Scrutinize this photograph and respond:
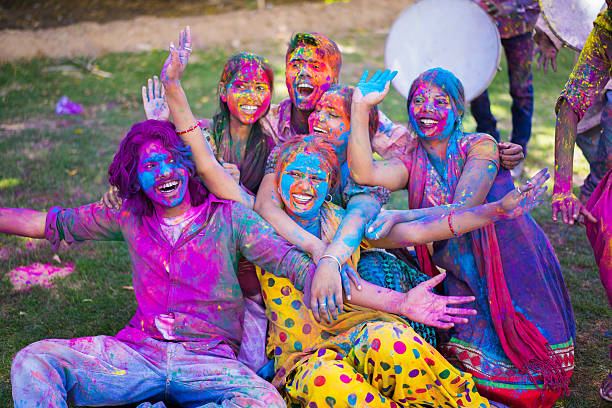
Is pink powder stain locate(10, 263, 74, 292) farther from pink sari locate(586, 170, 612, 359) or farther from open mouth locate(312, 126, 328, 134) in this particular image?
pink sari locate(586, 170, 612, 359)

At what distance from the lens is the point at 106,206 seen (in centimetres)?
302

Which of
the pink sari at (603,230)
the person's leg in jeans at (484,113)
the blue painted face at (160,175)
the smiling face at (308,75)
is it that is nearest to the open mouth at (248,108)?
the smiling face at (308,75)

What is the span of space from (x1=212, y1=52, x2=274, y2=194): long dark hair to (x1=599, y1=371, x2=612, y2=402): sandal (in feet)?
6.67

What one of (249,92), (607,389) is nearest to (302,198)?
(249,92)

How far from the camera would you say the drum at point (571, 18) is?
4.18m

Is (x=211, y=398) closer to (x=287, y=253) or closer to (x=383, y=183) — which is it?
(x=287, y=253)

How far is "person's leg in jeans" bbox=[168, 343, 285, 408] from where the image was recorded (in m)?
2.65

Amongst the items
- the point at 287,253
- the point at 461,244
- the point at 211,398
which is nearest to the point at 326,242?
the point at 287,253

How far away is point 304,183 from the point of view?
300cm

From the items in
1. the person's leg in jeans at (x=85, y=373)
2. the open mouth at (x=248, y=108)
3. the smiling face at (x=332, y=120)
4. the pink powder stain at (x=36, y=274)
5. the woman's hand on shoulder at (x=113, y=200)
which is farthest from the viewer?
the pink powder stain at (x=36, y=274)

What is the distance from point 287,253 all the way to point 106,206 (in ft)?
2.96

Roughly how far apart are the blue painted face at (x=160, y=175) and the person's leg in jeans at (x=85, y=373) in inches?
26.8

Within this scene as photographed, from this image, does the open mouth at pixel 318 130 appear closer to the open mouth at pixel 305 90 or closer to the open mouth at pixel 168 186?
the open mouth at pixel 305 90

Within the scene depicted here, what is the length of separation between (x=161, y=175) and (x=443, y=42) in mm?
2833
